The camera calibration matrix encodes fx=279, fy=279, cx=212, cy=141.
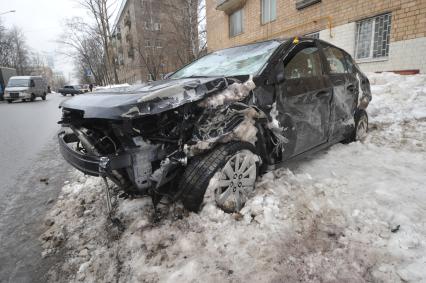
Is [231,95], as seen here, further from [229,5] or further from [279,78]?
[229,5]

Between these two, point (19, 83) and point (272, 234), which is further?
point (19, 83)

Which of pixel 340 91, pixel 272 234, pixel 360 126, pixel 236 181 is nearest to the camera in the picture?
pixel 272 234

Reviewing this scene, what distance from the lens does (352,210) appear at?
7.83 feet

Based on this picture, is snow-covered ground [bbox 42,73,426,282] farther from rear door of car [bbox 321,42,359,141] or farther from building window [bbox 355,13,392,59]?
building window [bbox 355,13,392,59]

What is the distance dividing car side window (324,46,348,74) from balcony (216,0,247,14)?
13.0m

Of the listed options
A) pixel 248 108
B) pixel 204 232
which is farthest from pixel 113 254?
pixel 248 108

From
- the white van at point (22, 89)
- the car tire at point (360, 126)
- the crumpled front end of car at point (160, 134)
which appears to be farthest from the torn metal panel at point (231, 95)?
the white van at point (22, 89)

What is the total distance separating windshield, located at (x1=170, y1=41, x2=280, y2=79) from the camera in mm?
2804

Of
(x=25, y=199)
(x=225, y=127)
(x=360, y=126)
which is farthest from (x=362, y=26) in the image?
(x=25, y=199)

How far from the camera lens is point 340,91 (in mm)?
3633

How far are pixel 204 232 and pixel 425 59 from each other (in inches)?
350

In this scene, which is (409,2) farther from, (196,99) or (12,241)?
(12,241)

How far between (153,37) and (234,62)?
31.1 meters

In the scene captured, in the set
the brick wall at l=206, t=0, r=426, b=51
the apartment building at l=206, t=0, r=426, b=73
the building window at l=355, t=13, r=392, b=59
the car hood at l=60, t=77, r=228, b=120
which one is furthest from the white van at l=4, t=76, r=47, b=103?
the car hood at l=60, t=77, r=228, b=120
